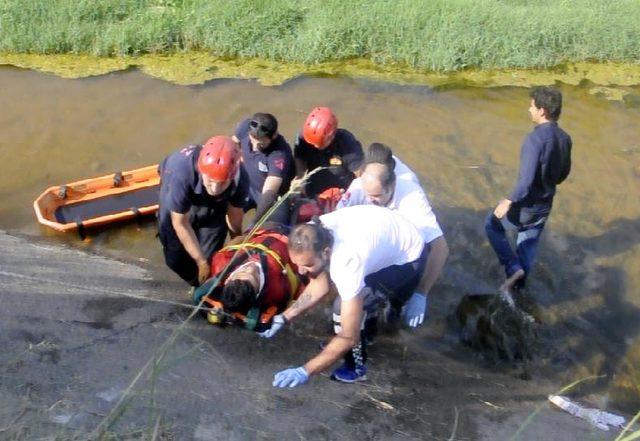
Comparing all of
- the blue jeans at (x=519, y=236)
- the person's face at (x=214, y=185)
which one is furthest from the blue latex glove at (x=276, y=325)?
the blue jeans at (x=519, y=236)

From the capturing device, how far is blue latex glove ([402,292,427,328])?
5309mm

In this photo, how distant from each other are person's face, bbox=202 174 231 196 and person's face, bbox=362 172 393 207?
84 cm

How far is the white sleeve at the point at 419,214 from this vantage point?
16.8 feet

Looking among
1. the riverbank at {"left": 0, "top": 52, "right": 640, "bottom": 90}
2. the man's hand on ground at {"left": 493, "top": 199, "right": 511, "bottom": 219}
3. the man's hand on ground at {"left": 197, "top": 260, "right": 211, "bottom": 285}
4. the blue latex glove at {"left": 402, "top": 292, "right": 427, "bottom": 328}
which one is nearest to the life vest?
the man's hand on ground at {"left": 197, "top": 260, "right": 211, "bottom": 285}

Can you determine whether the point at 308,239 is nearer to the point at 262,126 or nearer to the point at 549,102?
the point at 262,126

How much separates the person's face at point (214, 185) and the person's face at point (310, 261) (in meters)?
0.84

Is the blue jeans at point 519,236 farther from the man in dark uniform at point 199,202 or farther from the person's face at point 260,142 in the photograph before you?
the man in dark uniform at point 199,202

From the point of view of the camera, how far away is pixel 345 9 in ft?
33.2

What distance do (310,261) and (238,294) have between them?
0.54m

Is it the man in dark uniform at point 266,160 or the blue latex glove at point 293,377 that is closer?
the blue latex glove at point 293,377

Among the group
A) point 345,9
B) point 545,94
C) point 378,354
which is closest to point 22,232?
point 378,354

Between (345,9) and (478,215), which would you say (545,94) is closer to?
(478,215)

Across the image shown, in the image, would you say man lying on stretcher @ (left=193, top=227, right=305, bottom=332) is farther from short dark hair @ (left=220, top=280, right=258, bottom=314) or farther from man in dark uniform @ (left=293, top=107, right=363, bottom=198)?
man in dark uniform @ (left=293, top=107, right=363, bottom=198)

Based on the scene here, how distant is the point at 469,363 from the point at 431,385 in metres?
0.71
